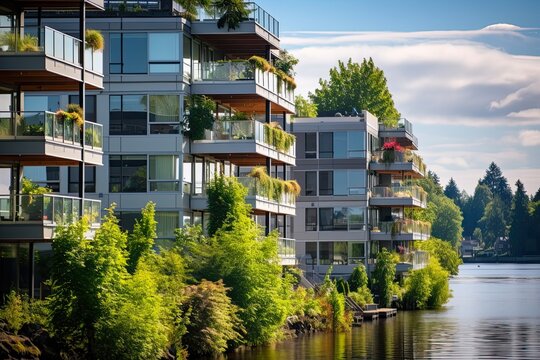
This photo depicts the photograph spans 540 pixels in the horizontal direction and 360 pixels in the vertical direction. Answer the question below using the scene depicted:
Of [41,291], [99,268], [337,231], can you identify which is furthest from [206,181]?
[337,231]

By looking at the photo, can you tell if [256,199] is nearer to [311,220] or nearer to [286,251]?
[286,251]

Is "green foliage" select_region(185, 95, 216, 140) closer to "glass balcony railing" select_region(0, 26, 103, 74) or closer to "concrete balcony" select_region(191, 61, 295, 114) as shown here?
"concrete balcony" select_region(191, 61, 295, 114)

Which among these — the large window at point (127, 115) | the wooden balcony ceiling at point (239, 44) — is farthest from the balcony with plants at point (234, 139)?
the wooden balcony ceiling at point (239, 44)

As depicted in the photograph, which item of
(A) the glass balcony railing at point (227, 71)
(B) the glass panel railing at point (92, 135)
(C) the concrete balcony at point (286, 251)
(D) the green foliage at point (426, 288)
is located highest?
(A) the glass balcony railing at point (227, 71)

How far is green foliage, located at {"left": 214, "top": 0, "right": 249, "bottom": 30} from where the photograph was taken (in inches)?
2899

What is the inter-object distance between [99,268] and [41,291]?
→ 952cm

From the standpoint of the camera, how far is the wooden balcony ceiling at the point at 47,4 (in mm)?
56188

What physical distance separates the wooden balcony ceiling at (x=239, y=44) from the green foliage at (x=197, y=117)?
375 centimetres

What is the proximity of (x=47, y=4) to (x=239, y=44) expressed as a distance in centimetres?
2296

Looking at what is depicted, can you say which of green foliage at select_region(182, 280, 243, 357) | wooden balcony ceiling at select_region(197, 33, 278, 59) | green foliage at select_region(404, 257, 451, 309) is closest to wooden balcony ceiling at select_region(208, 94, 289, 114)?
wooden balcony ceiling at select_region(197, 33, 278, 59)

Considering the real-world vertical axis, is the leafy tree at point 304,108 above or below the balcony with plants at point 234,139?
above

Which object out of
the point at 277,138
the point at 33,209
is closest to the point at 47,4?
the point at 33,209

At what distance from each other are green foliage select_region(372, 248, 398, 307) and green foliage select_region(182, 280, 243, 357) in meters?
46.5

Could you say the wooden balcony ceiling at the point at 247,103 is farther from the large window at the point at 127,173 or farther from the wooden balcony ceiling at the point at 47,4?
the wooden balcony ceiling at the point at 47,4
